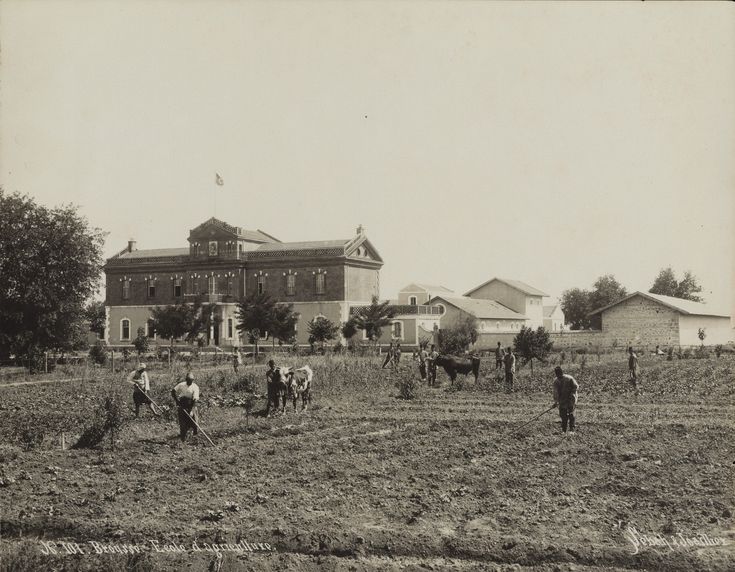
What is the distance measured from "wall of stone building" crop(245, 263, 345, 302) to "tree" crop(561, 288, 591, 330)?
45.1 metres

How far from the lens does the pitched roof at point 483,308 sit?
2217 inches

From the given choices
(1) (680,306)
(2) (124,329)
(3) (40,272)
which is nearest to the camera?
(3) (40,272)

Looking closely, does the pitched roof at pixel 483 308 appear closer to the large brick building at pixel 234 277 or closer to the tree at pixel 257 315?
the large brick building at pixel 234 277

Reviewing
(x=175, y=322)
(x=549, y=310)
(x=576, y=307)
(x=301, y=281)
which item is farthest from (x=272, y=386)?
(x=576, y=307)

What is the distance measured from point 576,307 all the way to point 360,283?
142 ft

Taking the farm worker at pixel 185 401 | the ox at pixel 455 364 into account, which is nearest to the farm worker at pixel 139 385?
the farm worker at pixel 185 401

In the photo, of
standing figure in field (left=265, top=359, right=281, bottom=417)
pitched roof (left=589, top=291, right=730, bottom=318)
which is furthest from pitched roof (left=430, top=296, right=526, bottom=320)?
standing figure in field (left=265, top=359, right=281, bottom=417)

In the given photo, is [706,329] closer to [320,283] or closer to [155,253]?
[320,283]

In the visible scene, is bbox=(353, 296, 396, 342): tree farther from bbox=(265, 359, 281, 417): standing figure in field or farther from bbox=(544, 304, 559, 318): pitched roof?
bbox=(544, 304, 559, 318): pitched roof

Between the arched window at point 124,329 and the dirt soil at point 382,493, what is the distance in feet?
138

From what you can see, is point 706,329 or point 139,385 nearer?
point 139,385

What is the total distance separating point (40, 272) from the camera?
109 ft

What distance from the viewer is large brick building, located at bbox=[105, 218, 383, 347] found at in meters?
52.7

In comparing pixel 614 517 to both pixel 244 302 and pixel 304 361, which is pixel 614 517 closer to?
pixel 304 361
